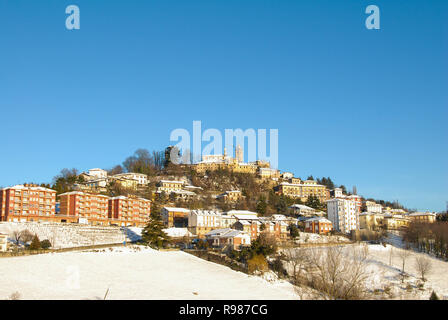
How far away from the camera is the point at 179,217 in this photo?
4008 inches

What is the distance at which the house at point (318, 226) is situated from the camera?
326 ft

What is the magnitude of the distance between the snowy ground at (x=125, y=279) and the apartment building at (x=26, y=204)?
84.4 ft

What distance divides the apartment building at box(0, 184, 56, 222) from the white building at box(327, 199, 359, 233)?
200 feet

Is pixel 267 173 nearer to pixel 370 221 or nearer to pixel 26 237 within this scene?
pixel 370 221

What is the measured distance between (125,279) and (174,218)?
53.1 metres

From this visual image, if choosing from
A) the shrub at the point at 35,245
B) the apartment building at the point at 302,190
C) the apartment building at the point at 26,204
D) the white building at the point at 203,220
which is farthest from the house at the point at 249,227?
the apartment building at the point at 302,190

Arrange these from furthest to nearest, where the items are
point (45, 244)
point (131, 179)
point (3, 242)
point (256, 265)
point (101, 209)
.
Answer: point (131, 179), point (101, 209), point (3, 242), point (45, 244), point (256, 265)

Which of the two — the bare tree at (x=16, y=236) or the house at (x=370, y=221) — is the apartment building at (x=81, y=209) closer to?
the bare tree at (x=16, y=236)

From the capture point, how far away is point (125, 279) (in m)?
48.0


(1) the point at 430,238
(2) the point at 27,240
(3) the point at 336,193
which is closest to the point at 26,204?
(2) the point at 27,240

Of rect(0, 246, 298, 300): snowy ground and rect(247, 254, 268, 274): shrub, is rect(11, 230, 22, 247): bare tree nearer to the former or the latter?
rect(0, 246, 298, 300): snowy ground

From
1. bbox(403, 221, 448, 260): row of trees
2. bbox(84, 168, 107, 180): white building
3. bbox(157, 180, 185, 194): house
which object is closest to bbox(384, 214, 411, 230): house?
bbox(403, 221, 448, 260): row of trees
